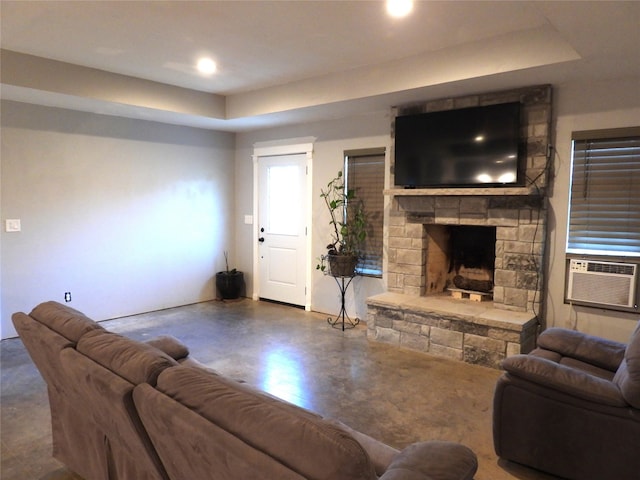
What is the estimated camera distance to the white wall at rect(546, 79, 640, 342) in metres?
3.66

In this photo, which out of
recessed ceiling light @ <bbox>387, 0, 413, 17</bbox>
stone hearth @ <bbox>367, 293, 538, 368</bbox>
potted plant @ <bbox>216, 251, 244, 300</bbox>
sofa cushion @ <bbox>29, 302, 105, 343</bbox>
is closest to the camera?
sofa cushion @ <bbox>29, 302, 105, 343</bbox>

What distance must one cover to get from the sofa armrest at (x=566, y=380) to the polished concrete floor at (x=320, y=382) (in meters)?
0.55

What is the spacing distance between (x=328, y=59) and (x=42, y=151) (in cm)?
318

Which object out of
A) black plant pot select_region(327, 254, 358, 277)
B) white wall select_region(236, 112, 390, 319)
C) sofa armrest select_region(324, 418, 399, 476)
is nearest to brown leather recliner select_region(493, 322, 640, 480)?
sofa armrest select_region(324, 418, 399, 476)

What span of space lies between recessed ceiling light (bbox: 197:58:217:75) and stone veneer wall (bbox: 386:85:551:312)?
200cm

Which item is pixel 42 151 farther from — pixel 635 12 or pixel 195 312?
pixel 635 12

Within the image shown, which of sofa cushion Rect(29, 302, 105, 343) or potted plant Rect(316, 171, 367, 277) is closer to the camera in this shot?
sofa cushion Rect(29, 302, 105, 343)

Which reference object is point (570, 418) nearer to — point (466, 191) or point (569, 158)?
point (466, 191)

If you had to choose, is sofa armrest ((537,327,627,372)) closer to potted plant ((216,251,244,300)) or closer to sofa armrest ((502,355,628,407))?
sofa armrest ((502,355,628,407))

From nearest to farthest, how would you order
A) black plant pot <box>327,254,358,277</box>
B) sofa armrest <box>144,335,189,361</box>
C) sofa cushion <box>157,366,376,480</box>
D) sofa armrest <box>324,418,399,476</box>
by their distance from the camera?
sofa cushion <box>157,366,376,480</box>
sofa armrest <box>324,418,399,476</box>
sofa armrest <box>144,335,189,361</box>
black plant pot <box>327,254,358,277</box>

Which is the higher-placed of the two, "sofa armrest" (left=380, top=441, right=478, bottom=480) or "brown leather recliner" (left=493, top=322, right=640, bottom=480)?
"sofa armrest" (left=380, top=441, right=478, bottom=480)

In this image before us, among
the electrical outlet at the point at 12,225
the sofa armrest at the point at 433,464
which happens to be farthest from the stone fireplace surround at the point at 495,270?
the electrical outlet at the point at 12,225

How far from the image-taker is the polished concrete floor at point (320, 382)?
2.65 m

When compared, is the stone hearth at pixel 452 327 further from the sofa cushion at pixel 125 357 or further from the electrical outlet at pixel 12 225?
the electrical outlet at pixel 12 225
